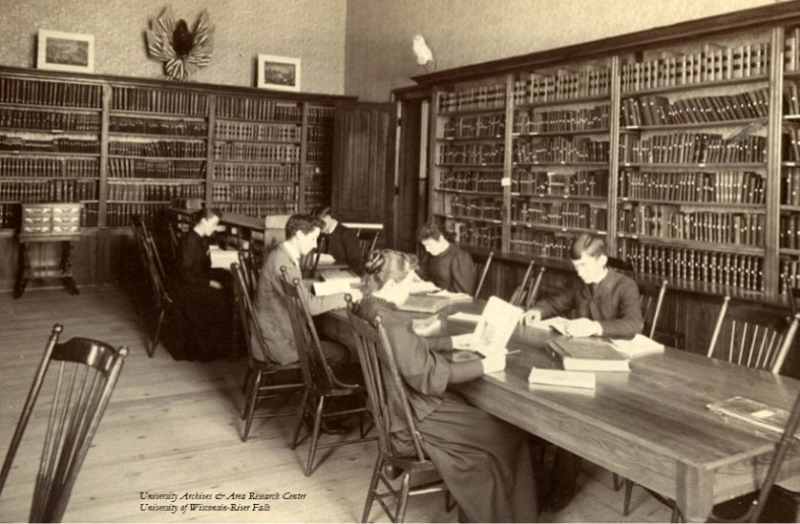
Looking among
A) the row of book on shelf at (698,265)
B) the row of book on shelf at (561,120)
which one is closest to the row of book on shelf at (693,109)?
the row of book on shelf at (561,120)

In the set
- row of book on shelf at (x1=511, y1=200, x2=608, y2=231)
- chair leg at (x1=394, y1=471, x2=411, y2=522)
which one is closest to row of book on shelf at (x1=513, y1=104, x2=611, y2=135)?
row of book on shelf at (x1=511, y1=200, x2=608, y2=231)

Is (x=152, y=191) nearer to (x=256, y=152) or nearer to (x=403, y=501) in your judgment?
(x=256, y=152)

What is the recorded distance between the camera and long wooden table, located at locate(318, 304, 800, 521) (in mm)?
1853

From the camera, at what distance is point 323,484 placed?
3303 millimetres

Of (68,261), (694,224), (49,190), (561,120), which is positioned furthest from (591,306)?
(49,190)

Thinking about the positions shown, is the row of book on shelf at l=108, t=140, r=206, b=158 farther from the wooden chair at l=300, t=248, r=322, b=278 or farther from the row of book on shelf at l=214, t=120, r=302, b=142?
the wooden chair at l=300, t=248, r=322, b=278

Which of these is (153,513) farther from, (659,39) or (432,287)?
(659,39)

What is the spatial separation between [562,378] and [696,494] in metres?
0.72

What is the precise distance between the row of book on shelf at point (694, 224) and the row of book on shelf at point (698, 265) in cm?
10

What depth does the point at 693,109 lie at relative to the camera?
533 centimetres

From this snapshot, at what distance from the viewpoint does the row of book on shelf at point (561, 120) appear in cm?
603

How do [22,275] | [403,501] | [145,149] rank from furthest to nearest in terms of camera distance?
[145,149], [22,275], [403,501]

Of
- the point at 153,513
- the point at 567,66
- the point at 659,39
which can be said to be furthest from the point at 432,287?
the point at 567,66

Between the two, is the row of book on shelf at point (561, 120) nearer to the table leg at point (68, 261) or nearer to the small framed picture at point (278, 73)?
the small framed picture at point (278, 73)
